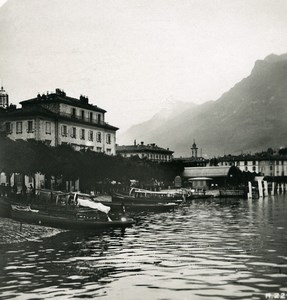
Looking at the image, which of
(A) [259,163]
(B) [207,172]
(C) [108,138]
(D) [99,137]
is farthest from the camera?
(A) [259,163]

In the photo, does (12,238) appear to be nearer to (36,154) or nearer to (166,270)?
(166,270)

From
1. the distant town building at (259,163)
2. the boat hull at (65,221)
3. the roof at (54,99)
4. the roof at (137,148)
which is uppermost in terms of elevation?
the roof at (54,99)

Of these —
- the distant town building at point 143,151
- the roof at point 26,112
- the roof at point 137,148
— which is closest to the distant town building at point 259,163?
the distant town building at point 143,151

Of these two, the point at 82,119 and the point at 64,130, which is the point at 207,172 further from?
the point at 64,130

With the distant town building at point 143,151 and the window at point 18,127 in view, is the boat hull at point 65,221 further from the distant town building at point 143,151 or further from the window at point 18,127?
the distant town building at point 143,151

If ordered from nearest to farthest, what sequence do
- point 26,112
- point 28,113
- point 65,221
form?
point 65,221, point 26,112, point 28,113

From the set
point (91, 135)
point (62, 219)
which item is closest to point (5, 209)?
point (62, 219)

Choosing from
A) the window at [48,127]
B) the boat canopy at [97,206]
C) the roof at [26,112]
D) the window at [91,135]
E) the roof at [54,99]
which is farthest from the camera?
the window at [91,135]
